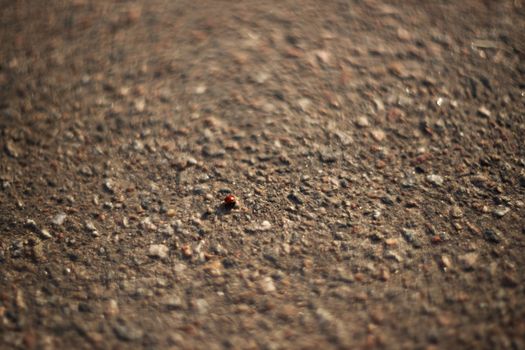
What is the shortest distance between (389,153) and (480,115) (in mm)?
446

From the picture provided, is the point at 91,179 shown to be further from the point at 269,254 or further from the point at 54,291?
the point at 269,254

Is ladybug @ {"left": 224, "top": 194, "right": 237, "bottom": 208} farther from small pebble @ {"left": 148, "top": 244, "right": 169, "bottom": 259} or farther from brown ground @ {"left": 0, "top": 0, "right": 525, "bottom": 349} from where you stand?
small pebble @ {"left": 148, "top": 244, "right": 169, "bottom": 259}

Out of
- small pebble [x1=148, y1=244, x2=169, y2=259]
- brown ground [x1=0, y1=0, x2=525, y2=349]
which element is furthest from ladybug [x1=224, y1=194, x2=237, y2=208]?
small pebble [x1=148, y1=244, x2=169, y2=259]

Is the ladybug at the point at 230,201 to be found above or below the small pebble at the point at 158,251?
above

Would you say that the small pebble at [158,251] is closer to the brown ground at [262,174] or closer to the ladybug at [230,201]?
the brown ground at [262,174]

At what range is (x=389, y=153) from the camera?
1.97 meters

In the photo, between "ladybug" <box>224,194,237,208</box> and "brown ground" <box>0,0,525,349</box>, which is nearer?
"brown ground" <box>0,0,525,349</box>

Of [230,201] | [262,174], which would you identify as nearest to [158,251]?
[230,201]

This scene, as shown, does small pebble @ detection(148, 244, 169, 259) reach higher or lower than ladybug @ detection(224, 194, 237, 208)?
lower

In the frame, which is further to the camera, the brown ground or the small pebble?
the small pebble

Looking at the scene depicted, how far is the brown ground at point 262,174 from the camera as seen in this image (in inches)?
63.0

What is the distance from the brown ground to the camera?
5.25 ft

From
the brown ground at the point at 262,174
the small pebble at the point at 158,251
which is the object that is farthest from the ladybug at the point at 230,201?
the small pebble at the point at 158,251

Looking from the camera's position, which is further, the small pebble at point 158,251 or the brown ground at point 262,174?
the small pebble at point 158,251
